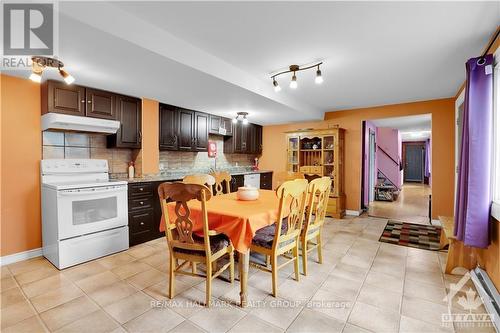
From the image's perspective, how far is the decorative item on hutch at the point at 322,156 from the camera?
15.9 feet

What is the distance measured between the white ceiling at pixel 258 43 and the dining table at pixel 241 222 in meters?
1.45

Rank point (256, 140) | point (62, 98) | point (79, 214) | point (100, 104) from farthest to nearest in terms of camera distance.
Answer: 1. point (256, 140)
2. point (100, 104)
3. point (62, 98)
4. point (79, 214)

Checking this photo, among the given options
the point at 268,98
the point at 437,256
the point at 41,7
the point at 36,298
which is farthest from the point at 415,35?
the point at 36,298

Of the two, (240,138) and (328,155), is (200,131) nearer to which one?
(240,138)

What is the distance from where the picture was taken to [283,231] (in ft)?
7.88

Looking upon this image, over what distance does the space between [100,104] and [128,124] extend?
44 cm

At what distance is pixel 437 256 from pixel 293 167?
3134 millimetres

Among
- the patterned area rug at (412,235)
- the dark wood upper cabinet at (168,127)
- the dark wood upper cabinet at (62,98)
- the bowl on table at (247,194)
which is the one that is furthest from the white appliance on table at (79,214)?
the patterned area rug at (412,235)

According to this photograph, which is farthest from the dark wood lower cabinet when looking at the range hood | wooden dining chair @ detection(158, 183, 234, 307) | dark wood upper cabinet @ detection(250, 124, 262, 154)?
dark wood upper cabinet @ detection(250, 124, 262, 154)

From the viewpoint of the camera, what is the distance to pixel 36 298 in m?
2.02

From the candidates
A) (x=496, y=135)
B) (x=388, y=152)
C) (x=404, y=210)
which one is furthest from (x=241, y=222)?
(x=388, y=152)

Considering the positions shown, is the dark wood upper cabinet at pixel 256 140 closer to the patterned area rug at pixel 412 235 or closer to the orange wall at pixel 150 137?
the orange wall at pixel 150 137

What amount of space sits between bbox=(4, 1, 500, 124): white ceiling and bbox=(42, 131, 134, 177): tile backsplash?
2.73ft

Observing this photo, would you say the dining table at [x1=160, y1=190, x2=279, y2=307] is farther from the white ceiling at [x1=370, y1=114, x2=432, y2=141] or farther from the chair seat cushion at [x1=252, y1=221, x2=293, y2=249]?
the white ceiling at [x1=370, y1=114, x2=432, y2=141]
